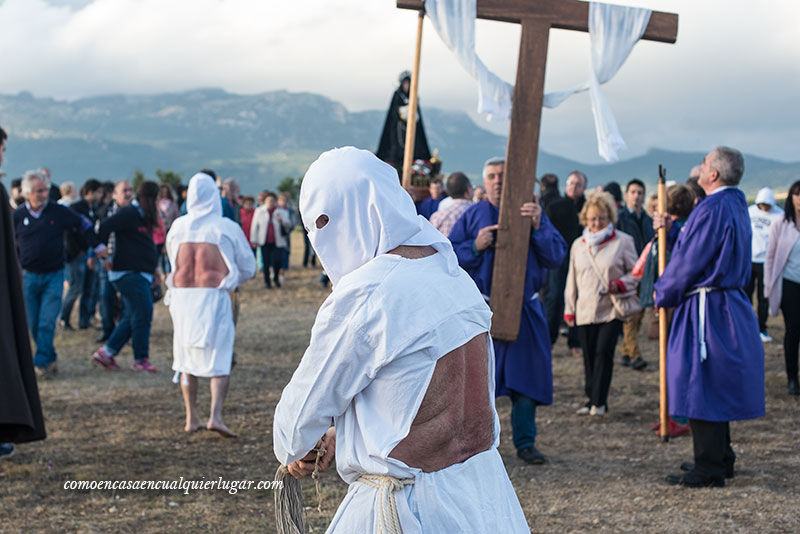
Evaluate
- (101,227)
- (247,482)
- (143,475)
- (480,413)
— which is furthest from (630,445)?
(101,227)

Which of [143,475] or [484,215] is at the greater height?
[484,215]

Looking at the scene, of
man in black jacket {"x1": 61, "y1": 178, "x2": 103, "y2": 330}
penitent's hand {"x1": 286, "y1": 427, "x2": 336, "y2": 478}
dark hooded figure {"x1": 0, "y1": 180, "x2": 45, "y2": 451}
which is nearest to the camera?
penitent's hand {"x1": 286, "y1": 427, "x2": 336, "y2": 478}

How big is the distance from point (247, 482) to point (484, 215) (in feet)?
Result: 8.56

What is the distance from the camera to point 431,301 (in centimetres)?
232

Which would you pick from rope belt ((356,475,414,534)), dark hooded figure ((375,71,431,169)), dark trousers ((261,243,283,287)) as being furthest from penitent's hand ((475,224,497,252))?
dark trousers ((261,243,283,287))

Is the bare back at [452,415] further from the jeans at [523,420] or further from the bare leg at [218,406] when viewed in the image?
the bare leg at [218,406]

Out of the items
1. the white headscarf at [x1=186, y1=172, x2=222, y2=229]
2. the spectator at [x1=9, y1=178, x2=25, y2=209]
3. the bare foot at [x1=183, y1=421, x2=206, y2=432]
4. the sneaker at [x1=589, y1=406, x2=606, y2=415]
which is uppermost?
the white headscarf at [x1=186, y1=172, x2=222, y2=229]

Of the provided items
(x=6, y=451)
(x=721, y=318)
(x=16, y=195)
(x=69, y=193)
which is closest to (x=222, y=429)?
(x=6, y=451)

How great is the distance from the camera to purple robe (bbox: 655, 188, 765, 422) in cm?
536

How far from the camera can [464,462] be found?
243 centimetres

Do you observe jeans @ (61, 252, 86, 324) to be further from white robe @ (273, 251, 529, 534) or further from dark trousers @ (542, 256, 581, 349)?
white robe @ (273, 251, 529, 534)

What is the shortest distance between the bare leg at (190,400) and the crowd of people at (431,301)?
16mm

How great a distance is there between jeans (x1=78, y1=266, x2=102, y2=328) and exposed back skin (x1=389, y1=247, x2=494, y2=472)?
11.5 metres

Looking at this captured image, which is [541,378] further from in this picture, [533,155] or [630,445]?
[533,155]
